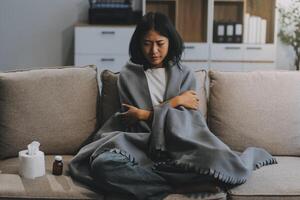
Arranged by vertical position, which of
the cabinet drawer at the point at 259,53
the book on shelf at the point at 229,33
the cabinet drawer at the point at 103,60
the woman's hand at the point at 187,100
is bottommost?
the woman's hand at the point at 187,100

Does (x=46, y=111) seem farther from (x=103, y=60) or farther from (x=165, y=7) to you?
(x=165, y=7)

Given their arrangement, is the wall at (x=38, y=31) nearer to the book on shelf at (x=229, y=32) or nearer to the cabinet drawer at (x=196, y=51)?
the cabinet drawer at (x=196, y=51)

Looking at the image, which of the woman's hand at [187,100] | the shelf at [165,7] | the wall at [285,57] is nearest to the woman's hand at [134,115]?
the woman's hand at [187,100]

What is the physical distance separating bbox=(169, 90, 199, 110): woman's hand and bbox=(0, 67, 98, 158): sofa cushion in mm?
449

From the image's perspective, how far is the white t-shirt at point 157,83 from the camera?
2449 mm

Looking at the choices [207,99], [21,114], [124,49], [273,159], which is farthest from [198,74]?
[124,49]

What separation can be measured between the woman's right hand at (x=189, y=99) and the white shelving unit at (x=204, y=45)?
225cm

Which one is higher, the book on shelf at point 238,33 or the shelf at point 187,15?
the shelf at point 187,15

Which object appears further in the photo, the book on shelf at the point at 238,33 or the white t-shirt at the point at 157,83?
the book on shelf at the point at 238,33

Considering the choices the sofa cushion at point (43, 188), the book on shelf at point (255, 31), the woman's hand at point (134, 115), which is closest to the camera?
the sofa cushion at point (43, 188)

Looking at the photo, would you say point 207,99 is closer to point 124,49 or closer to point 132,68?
point 132,68

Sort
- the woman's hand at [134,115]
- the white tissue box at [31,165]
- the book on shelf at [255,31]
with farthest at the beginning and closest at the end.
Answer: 1. the book on shelf at [255,31]
2. the woman's hand at [134,115]
3. the white tissue box at [31,165]

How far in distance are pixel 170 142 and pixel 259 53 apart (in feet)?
8.75

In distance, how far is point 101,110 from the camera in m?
2.60
